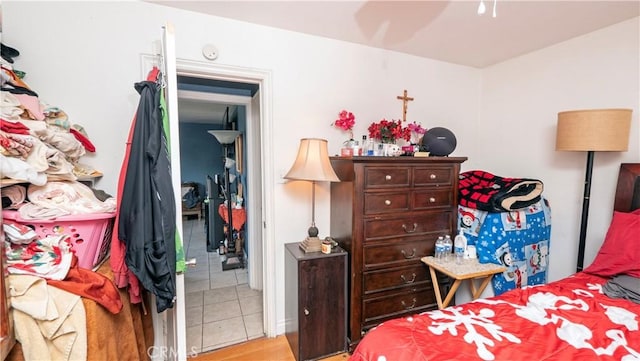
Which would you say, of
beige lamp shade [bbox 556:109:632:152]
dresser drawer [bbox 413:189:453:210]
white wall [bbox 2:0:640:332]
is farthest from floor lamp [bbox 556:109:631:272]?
dresser drawer [bbox 413:189:453:210]

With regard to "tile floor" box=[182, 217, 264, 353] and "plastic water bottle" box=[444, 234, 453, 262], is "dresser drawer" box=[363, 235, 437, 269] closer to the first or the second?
"plastic water bottle" box=[444, 234, 453, 262]

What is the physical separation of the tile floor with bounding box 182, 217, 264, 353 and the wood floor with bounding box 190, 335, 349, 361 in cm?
8

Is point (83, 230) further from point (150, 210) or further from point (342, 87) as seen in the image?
point (342, 87)

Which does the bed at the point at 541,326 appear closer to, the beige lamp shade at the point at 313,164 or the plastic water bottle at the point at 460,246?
the plastic water bottle at the point at 460,246

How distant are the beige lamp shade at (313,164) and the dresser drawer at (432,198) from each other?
0.68 m

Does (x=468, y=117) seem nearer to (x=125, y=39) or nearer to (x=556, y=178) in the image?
(x=556, y=178)

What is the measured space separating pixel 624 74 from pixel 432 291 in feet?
6.90

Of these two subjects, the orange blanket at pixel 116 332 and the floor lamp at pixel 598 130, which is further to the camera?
the floor lamp at pixel 598 130

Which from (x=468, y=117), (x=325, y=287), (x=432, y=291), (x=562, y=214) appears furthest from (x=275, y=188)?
(x=562, y=214)

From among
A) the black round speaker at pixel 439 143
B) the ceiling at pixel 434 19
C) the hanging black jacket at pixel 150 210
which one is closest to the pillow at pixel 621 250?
the black round speaker at pixel 439 143

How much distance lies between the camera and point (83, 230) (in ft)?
4.24

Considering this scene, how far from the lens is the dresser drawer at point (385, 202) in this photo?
1996 millimetres

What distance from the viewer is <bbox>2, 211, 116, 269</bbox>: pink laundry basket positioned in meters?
1.17

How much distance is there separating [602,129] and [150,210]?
2.69 metres
